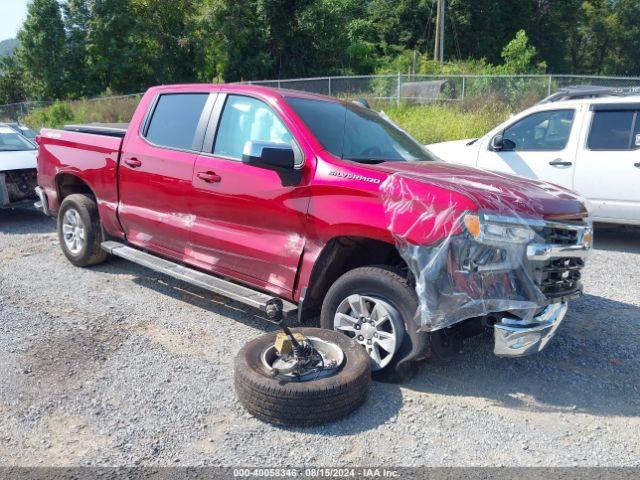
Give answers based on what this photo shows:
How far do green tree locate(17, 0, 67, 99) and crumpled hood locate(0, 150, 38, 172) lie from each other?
31.3m

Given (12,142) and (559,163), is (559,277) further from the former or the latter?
(12,142)

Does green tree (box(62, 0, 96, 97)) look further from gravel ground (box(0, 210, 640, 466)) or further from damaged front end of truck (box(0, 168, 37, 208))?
gravel ground (box(0, 210, 640, 466))

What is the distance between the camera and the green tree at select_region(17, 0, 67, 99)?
3712cm

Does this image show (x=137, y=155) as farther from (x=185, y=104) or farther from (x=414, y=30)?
(x=414, y=30)

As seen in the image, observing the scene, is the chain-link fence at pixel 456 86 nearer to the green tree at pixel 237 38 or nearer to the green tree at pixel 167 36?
the green tree at pixel 237 38

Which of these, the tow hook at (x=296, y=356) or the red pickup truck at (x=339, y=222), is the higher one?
the red pickup truck at (x=339, y=222)

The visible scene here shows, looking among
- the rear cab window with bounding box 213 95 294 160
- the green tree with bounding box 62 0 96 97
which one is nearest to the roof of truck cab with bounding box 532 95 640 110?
the rear cab window with bounding box 213 95 294 160

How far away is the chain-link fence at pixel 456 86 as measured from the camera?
1691 cm

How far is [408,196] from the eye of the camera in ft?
12.2

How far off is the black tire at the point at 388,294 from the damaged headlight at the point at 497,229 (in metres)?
0.55

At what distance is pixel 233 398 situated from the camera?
12.5ft

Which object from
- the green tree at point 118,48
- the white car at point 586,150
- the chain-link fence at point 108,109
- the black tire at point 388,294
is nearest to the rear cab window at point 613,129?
the white car at point 586,150

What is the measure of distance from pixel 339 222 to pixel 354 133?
1039 mm

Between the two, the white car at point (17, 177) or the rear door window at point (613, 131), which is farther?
the white car at point (17, 177)
